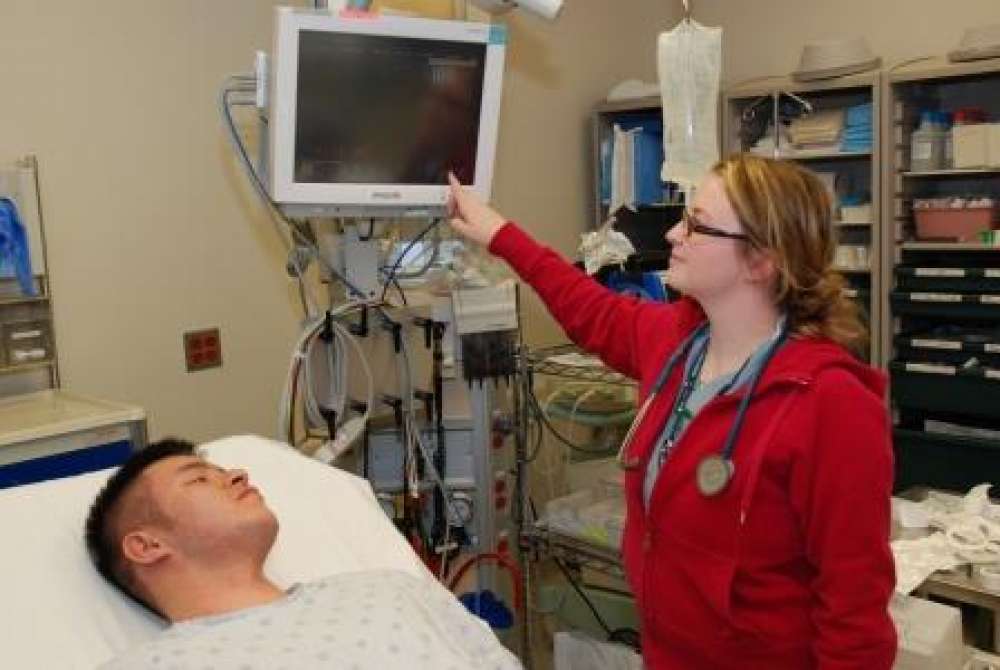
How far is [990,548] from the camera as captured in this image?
1.94 m

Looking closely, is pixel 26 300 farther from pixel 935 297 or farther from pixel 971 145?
pixel 971 145

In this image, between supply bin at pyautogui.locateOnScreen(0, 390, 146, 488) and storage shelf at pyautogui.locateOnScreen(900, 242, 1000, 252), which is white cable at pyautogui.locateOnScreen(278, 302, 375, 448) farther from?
storage shelf at pyautogui.locateOnScreen(900, 242, 1000, 252)

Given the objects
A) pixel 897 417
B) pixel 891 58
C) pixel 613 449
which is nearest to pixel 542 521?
pixel 613 449

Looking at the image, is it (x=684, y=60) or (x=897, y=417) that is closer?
(x=684, y=60)

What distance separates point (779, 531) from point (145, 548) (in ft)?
2.92

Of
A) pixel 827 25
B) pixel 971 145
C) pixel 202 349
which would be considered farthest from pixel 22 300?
pixel 827 25

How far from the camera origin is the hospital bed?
137 centimetres

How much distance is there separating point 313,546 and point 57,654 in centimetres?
43

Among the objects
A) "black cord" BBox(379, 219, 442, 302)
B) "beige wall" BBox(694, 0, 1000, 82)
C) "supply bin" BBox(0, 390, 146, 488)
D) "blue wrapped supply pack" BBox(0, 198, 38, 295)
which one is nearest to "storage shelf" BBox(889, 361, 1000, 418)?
"beige wall" BBox(694, 0, 1000, 82)

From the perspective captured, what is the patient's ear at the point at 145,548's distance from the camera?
54.9 inches

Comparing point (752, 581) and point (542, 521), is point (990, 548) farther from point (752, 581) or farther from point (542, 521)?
point (542, 521)

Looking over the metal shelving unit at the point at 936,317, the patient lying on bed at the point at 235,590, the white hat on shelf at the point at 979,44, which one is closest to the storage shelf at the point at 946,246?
the metal shelving unit at the point at 936,317

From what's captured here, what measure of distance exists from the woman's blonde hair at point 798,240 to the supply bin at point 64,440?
57.0 inches

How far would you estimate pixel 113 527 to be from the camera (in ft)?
4.72
